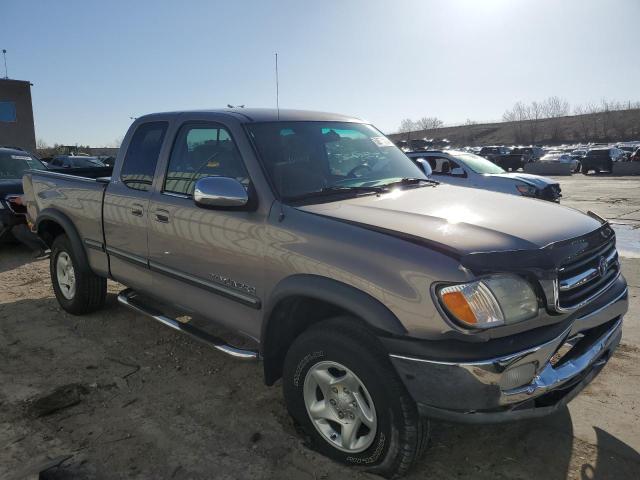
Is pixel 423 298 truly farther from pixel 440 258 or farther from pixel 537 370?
pixel 537 370

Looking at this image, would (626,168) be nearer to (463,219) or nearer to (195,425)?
(463,219)

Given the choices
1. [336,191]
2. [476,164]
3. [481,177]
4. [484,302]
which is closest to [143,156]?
[336,191]

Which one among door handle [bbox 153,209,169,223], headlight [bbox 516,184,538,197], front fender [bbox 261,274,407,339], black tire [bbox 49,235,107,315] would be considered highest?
door handle [bbox 153,209,169,223]

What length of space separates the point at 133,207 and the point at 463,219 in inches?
103

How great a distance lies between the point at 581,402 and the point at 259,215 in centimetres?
248

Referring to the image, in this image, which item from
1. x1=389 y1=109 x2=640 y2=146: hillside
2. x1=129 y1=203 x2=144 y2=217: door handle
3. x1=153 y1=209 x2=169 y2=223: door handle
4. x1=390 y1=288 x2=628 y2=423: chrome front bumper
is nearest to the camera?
x1=390 y1=288 x2=628 y2=423: chrome front bumper

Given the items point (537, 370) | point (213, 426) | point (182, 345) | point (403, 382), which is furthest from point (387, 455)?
point (182, 345)

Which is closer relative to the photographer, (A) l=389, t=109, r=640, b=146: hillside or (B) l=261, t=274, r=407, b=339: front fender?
(B) l=261, t=274, r=407, b=339: front fender

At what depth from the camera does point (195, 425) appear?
10.5 ft

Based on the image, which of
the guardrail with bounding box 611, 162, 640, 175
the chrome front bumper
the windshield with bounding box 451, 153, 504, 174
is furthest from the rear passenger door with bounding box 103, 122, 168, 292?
the guardrail with bounding box 611, 162, 640, 175

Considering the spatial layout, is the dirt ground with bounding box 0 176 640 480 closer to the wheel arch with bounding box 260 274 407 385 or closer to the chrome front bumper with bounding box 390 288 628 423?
the wheel arch with bounding box 260 274 407 385

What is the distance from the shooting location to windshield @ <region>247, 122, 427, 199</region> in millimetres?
3117

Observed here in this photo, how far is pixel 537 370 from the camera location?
2.26m

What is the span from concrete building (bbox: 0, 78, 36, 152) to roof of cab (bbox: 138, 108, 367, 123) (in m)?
36.8
